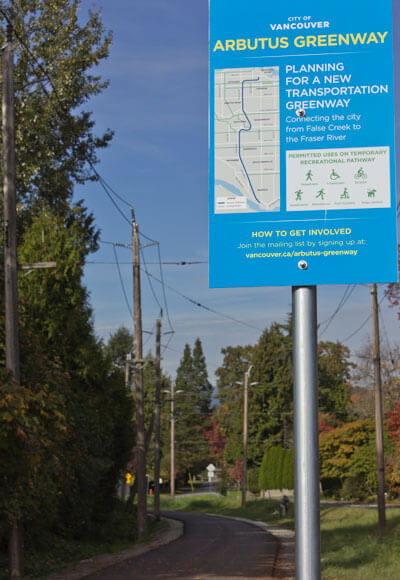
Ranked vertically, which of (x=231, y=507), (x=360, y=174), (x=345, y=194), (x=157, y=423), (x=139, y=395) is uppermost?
(x=360, y=174)

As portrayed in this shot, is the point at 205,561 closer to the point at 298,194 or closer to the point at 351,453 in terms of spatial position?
the point at 298,194

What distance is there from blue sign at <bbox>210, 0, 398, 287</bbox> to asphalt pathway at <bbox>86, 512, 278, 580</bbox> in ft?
44.9

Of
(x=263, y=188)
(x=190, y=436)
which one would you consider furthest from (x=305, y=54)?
(x=190, y=436)

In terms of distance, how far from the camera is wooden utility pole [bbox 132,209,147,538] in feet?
102

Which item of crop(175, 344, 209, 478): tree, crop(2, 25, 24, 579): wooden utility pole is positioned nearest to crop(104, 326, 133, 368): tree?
crop(175, 344, 209, 478): tree

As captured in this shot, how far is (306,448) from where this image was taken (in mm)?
4438

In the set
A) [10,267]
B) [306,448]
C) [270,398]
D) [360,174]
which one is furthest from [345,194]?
[270,398]

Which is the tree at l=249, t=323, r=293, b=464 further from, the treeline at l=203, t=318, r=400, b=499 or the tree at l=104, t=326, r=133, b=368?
the tree at l=104, t=326, r=133, b=368

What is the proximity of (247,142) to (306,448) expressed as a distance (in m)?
1.83

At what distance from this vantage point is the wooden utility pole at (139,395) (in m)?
31.2

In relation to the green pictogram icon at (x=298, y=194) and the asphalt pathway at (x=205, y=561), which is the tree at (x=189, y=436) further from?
the green pictogram icon at (x=298, y=194)

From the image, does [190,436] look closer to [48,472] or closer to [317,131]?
[48,472]

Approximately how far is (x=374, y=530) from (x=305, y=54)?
2403cm

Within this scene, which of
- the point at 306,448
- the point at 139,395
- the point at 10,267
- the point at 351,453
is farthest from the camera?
the point at 351,453
